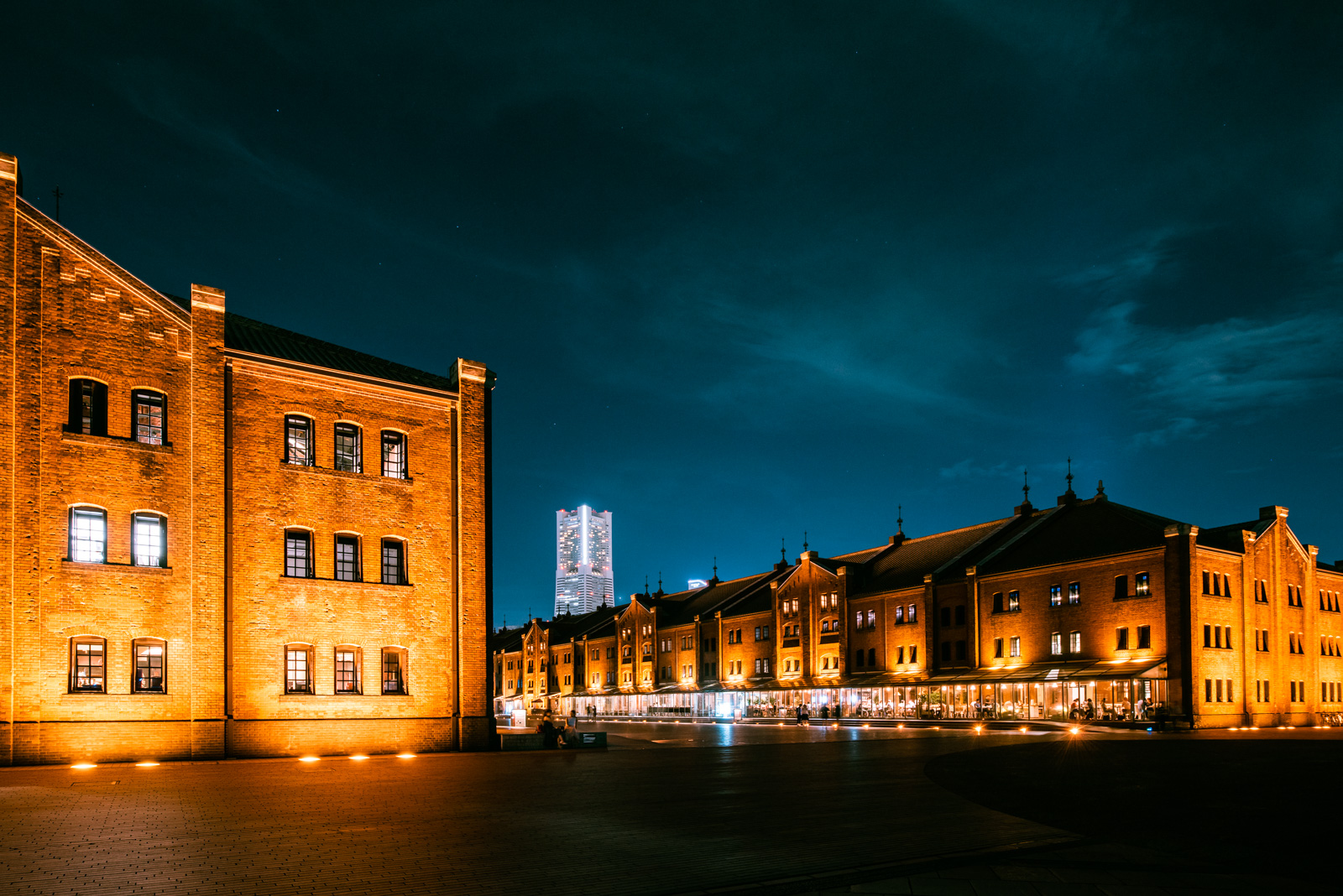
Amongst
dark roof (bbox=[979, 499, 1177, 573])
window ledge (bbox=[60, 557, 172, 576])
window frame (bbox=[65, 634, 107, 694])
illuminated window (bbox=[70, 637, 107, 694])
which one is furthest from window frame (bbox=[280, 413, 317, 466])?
dark roof (bbox=[979, 499, 1177, 573])

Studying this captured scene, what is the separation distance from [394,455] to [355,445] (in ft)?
4.26

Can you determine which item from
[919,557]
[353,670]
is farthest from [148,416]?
[919,557]

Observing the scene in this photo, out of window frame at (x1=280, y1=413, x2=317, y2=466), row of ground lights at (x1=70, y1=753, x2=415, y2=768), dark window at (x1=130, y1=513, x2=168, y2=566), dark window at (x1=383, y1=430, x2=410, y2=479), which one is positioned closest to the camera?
row of ground lights at (x1=70, y1=753, x2=415, y2=768)

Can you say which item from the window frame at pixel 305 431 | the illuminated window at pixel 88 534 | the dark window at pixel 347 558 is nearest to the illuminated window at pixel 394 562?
the dark window at pixel 347 558

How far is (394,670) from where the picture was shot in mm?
32094

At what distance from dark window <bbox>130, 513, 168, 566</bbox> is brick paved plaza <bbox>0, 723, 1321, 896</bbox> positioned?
7.45 meters

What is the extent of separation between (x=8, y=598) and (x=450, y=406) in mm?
13585

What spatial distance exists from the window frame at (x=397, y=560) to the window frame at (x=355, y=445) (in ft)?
7.85

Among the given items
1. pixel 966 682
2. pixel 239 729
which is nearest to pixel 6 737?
pixel 239 729

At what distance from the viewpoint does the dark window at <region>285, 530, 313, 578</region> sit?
30609mm

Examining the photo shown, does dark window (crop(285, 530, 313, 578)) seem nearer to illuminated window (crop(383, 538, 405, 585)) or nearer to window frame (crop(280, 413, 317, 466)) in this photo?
window frame (crop(280, 413, 317, 466))

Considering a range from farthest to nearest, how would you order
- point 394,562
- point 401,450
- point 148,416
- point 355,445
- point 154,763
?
point 401,450, point 394,562, point 355,445, point 148,416, point 154,763

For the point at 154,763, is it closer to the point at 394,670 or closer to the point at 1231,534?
the point at 394,670

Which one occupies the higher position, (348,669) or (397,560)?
(397,560)
